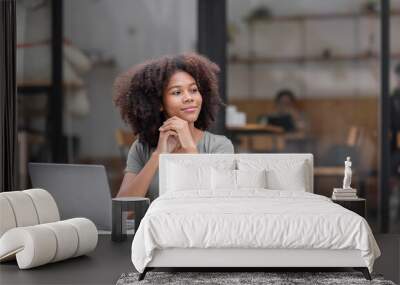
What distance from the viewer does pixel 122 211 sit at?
5.71 metres

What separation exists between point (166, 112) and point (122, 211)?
1365 mm

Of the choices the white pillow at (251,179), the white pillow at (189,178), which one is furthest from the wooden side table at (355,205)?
the white pillow at (189,178)

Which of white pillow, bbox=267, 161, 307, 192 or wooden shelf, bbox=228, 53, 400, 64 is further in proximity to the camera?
wooden shelf, bbox=228, 53, 400, 64

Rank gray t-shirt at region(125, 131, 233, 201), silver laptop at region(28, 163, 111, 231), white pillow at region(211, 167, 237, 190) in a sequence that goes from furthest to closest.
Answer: gray t-shirt at region(125, 131, 233, 201), white pillow at region(211, 167, 237, 190), silver laptop at region(28, 163, 111, 231)

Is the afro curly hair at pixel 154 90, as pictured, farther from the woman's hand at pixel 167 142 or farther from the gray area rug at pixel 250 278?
the gray area rug at pixel 250 278

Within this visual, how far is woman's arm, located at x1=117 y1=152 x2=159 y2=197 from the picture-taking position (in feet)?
21.9

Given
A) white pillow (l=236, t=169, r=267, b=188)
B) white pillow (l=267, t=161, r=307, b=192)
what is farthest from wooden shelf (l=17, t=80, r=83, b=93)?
white pillow (l=267, t=161, r=307, b=192)

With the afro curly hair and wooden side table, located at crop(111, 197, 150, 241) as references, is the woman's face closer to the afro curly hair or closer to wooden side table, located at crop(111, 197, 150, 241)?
the afro curly hair

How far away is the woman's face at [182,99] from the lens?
671cm

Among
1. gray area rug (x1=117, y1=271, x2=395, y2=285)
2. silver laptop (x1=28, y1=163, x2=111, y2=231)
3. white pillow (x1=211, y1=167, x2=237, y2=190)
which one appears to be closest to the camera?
gray area rug (x1=117, y1=271, x2=395, y2=285)

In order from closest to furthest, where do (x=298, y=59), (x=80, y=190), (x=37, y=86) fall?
(x=80, y=190)
(x=298, y=59)
(x=37, y=86)

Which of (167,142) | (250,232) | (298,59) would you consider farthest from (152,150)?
(250,232)

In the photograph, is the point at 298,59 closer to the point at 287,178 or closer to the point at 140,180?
the point at 287,178

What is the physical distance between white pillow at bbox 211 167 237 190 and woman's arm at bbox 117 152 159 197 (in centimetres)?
107
